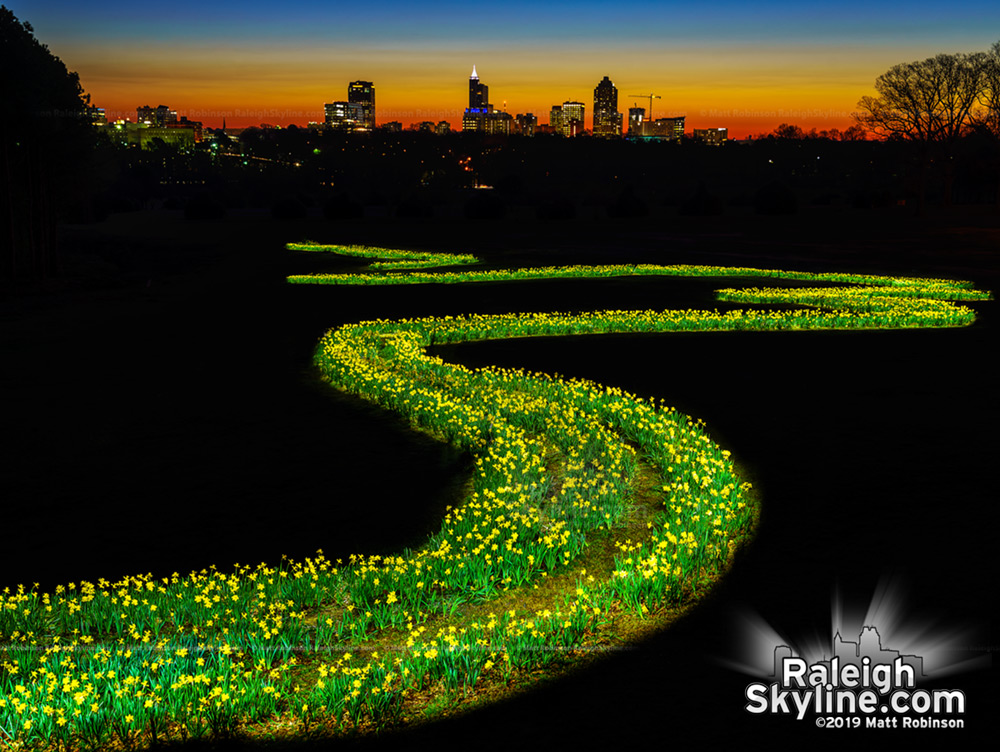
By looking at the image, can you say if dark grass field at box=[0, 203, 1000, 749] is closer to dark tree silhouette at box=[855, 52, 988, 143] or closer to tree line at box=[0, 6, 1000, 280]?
tree line at box=[0, 6, 1000, 280]

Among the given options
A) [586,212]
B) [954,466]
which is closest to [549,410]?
[954,466]

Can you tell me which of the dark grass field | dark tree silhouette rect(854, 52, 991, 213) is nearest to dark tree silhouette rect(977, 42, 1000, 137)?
dark tree silhouette rect(854, 52, 991, 213)

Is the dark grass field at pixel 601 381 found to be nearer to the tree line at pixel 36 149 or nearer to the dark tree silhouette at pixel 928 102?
the tree line at pixel 36 149

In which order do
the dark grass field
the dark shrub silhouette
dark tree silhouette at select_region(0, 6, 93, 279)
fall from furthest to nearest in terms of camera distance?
the dark shrub silhouette, dark tree silhouette at select_region(0, 6, 93, 279), the dark grass field

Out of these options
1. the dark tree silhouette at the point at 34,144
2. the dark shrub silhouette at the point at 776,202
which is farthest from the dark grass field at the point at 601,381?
the dark shrub silhouette at the point at 776,202

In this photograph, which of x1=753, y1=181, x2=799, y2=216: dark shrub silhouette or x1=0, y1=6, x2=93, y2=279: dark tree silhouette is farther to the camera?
x1=753, y1=181, x2=799, y2=216: dark shrub silhouette

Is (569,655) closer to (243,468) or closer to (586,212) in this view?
(243,468)

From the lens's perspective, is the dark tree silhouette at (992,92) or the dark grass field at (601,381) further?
the dark tree silhouette at (992,92)
